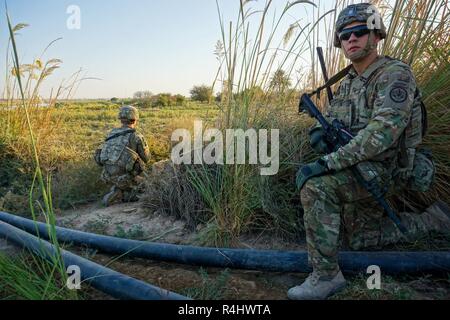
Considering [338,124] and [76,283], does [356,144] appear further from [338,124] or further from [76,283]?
[76,283]

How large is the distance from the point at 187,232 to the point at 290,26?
6.45 ft

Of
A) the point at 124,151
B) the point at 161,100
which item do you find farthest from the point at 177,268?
the point at 161,100

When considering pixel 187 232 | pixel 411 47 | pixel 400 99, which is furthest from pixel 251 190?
pixel 411 47

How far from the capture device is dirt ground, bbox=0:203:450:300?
2.18 metres

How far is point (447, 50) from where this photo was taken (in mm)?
2924

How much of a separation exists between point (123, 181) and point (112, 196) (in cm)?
21

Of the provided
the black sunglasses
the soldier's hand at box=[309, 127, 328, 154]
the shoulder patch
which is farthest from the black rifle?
the black sunglasses

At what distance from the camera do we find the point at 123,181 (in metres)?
4.36

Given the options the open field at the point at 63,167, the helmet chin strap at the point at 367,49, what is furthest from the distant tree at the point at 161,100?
the helmet chin strap at the point at 367,49

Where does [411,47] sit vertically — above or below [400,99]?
above

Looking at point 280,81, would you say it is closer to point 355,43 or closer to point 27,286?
point 355,43

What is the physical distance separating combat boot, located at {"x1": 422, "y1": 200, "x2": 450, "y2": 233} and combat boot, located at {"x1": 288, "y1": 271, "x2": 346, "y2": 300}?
97 cm
